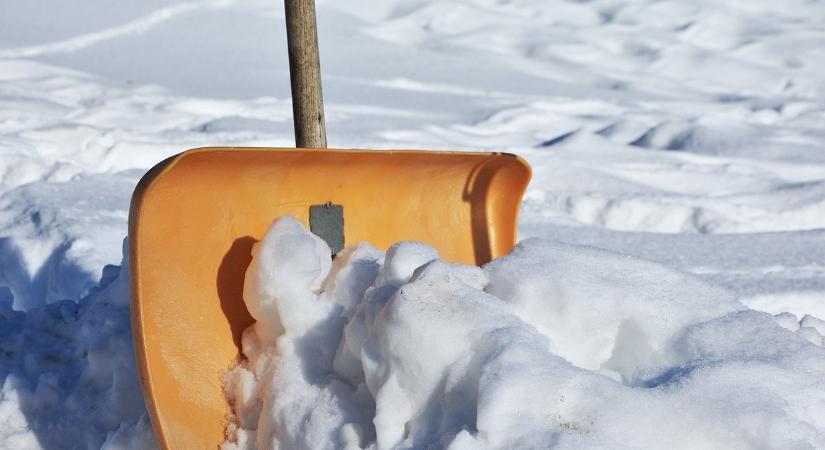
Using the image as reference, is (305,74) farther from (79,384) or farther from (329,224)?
(79,384)

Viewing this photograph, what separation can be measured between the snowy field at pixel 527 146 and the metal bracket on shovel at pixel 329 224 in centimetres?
45

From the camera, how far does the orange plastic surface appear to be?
5.91 feet

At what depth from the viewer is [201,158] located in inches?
73.9

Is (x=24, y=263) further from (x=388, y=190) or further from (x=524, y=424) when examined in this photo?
(x=524, y=424)

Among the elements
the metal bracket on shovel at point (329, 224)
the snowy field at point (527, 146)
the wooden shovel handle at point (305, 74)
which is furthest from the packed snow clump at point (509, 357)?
the wooden shovel handle at point (305, 74)

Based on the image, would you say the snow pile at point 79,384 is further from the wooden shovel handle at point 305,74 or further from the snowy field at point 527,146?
the wooden shovel handle at point 305,74

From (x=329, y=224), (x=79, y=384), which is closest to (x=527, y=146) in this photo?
(x=329, y=224)

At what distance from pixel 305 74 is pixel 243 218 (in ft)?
1.79

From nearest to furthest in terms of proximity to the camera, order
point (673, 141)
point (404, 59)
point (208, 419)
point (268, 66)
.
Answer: point (208, 419) < point (673, 141) < point (268, 66) < point (404, 59)

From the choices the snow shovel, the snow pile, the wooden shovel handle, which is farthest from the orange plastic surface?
the wooden shovel handle

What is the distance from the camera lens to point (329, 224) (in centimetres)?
217

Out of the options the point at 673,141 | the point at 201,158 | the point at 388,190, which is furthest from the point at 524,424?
the point at 673,141

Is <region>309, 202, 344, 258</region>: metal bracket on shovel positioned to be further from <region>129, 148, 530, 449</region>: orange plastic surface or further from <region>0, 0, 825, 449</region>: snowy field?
<region>0, 0, 825, 449</region>: snowy field

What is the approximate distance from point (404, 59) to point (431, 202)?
586 centimetres
